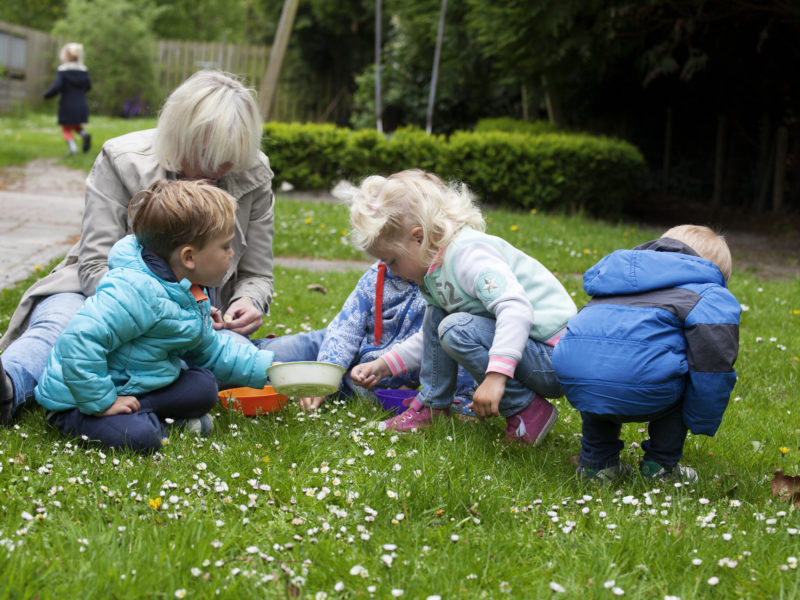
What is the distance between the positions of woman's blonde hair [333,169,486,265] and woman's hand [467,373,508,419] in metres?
0.57

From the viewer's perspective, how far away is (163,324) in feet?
9.62

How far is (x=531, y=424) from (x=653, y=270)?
78cm

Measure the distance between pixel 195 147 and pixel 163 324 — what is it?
3.00ft

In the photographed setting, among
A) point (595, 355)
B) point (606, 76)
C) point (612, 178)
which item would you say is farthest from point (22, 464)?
point (606, 76)

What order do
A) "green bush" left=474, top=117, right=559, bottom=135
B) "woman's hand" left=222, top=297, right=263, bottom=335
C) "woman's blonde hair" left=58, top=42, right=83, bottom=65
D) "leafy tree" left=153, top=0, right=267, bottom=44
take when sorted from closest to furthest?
"woman's hand" left=222, top=297, right=263, bottom=335, "green bush" left=474, top=117, right=559, bottom=135, "woman's blonde hair" left=58, top=42, right=83, bottom=65, "leafy tree" left=153, top=0, right=267, bottom=44

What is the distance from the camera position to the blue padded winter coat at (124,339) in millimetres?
2768

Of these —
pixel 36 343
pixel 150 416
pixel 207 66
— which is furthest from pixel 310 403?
pixel 207 66

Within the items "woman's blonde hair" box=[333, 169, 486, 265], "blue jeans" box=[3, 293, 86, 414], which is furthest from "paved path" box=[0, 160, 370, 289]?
"woman's blonde hair" box=[333, 169, 486, 265]

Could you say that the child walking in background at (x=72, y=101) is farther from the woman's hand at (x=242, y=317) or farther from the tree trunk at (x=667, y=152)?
the woman's hand at (x=242, y=317)

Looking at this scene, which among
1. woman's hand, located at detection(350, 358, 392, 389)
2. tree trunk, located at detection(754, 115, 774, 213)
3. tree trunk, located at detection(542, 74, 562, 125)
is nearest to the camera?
woman's hand, located at detection(350, 358, 392, 389)

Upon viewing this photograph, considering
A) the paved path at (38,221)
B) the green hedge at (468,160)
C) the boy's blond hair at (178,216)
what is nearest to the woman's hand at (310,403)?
the boy's blond hair at (178,216)

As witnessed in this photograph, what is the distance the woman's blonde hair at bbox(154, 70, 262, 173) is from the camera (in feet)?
11.2

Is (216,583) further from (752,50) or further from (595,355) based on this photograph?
A: (752,50)

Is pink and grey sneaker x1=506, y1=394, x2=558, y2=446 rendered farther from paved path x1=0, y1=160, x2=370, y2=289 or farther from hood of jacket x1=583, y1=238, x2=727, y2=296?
paved path x1=0, y1=160, x2=370, y2=289
